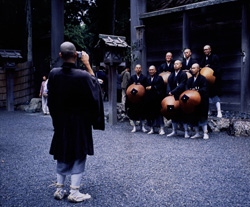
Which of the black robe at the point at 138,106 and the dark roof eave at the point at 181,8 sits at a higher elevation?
the dark roof eave at the point at 181,8

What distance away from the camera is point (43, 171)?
4852 mm

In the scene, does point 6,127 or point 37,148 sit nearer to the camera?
point 37,148

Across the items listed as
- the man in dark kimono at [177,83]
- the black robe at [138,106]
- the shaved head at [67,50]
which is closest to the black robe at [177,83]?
the man in dark kimono at [177,83]

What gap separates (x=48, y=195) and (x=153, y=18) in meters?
8.76

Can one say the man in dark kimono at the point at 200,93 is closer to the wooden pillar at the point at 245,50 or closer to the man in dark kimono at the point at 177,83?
the man in dark kimono at the point at 177,83

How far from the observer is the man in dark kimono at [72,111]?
3473mm

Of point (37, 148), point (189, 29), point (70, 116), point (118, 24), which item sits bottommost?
point (37, 148)

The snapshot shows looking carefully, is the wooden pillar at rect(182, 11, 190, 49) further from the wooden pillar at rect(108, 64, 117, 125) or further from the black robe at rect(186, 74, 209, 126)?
the black robe at rect(186, 74, 209, 126)

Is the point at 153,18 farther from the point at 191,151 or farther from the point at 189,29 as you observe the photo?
the point at 191,151

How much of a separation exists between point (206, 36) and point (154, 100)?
320 cm

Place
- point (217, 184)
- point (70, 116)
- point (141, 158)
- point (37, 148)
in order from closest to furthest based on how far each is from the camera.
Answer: point (70, 116)
point (217, 184)
point (141, 158)
point (37, 148)

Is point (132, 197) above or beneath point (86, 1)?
beneath

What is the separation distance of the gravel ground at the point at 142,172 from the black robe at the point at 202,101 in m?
0.52

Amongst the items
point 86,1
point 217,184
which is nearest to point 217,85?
point 217,184
